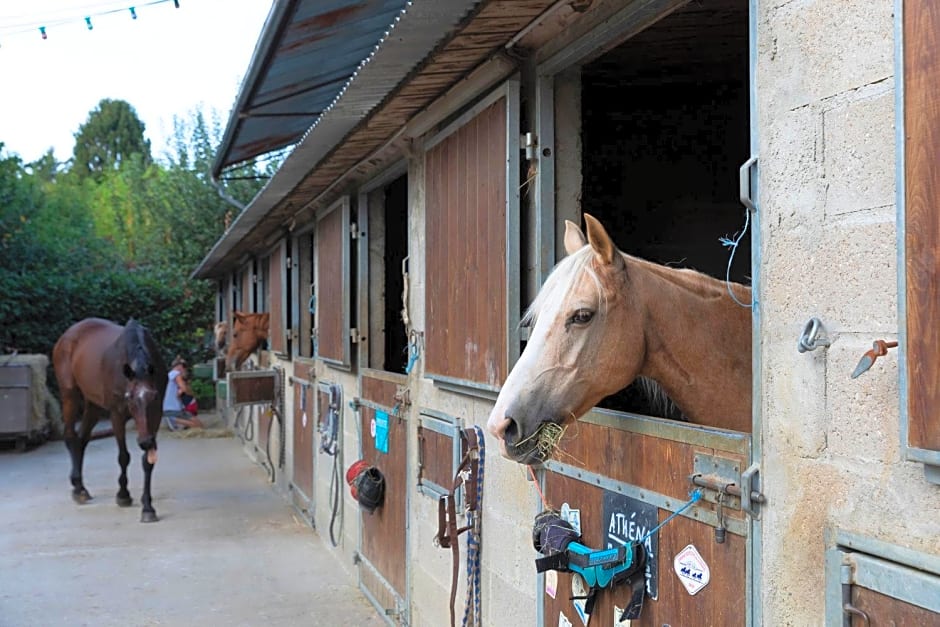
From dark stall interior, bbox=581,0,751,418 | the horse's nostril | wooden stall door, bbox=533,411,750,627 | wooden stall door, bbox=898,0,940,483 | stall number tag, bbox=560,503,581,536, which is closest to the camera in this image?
wooden stall door, bbox=898,0,940,483

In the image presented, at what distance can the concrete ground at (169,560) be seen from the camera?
5305 mm

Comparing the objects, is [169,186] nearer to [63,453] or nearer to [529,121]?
[63,453]

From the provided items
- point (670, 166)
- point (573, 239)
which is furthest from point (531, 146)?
point (670, 166)

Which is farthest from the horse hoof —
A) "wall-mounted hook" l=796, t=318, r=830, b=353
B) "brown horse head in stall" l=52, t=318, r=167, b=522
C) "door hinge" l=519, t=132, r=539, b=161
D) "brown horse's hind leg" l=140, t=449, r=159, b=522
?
"wall-mounted hook" l=796, t=318, r=830, b=353

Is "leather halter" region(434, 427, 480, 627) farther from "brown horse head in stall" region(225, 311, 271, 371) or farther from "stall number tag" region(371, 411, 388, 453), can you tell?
"brown horse head in stall" region(225, 311, 271, 371)

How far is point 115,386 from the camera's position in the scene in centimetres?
845

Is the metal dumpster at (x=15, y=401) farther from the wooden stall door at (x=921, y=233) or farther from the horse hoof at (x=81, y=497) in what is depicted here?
the wooden stall door at (x=921, y=233)

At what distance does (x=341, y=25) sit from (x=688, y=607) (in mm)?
4659

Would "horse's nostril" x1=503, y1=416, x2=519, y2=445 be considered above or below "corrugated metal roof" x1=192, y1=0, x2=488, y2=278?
below

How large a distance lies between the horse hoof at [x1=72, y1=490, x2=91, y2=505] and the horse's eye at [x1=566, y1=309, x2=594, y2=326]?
789 centimetres

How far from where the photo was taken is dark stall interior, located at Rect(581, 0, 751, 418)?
15.0 feet

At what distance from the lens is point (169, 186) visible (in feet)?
69.5

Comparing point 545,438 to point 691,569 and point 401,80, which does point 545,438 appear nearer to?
point 691,569

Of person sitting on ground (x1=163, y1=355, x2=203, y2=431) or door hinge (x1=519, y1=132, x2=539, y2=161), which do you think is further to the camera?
person sitting on ground (x1=163, y1=355, x2=203, y2=431)
